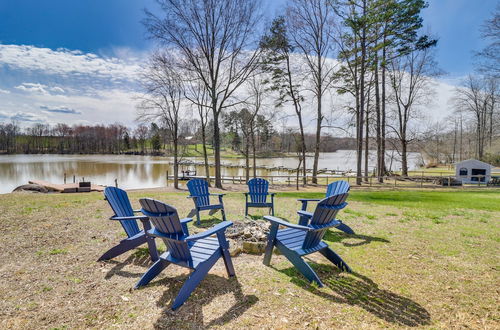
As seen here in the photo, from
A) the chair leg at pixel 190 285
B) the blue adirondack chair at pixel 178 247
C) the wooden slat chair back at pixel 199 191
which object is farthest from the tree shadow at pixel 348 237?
the wooden slat chair back at pixel 199 191

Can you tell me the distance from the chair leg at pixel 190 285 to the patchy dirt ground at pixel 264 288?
0.26 feet

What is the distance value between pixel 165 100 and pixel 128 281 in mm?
18140

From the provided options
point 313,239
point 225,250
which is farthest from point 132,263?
point 313,239

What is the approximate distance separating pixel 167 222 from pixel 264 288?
1.19 meters

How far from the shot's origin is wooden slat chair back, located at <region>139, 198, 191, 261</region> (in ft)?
8.06

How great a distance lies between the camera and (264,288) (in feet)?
9.00

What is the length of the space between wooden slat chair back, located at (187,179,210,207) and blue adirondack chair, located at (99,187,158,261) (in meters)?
2.02

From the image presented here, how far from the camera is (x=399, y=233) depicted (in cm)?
480

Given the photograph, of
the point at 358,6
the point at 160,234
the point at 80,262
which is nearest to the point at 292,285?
the point at 160,234

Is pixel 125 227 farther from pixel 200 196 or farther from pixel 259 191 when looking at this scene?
pixel 259 191

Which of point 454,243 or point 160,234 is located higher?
point 160,234

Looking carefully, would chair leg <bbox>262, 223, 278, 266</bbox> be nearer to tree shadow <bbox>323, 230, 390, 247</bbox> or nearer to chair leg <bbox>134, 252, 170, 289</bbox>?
chair leg <bbox>134, 252, 170, 289</bbox>

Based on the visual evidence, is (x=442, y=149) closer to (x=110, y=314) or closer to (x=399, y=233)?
(x=399, y=233)

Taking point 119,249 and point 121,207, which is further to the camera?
point 121,207
